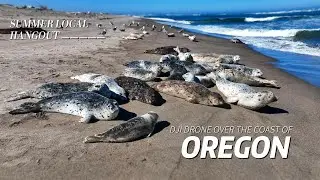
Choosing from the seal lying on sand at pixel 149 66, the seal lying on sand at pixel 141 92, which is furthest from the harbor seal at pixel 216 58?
the seal lying on sand at pixel 141 92

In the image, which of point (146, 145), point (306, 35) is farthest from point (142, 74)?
point (306, 35)

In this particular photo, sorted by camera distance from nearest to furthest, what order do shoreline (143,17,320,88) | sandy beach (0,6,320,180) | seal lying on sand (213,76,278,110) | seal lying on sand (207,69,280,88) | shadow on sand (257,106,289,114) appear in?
sandy beach (0,6,320,180)
seal lying on sand (213,76,278,110)
shadow on sand (257,106,289,114)
seal lying on sand (207,69,280,88)
shoreline (143,17,320,88)

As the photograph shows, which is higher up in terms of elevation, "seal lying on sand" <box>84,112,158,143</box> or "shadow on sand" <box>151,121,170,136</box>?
"seal lying on sand" <box>84,112,158,143</box>

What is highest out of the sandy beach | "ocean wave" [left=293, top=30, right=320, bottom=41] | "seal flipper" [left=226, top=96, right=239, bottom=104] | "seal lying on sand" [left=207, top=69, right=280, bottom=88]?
"ocean wave" [left=293, top=30, right=320, bottom=41]

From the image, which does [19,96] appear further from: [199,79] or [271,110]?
[271,110]

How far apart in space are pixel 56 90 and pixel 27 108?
81 centimetres

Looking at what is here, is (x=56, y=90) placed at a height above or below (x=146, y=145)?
above

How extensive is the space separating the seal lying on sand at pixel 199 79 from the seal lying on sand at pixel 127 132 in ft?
7.96

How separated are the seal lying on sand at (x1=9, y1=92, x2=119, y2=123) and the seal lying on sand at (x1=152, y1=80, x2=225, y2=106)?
147 centimetres

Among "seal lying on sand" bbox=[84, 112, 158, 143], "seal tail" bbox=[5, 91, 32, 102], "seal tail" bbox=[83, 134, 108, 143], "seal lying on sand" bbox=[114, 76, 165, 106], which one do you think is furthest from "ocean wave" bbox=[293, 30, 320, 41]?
"seal tail" bbox=[83, 134, 108, 143]

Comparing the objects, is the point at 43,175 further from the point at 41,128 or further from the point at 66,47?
the point at 66,47

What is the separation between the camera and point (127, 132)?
4.73 metres

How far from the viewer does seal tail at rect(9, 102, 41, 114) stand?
5.48 meters

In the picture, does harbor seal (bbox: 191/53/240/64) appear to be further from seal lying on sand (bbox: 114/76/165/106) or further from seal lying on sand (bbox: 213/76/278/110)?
seal lying on sand (bbox: 114/76/165/106)
